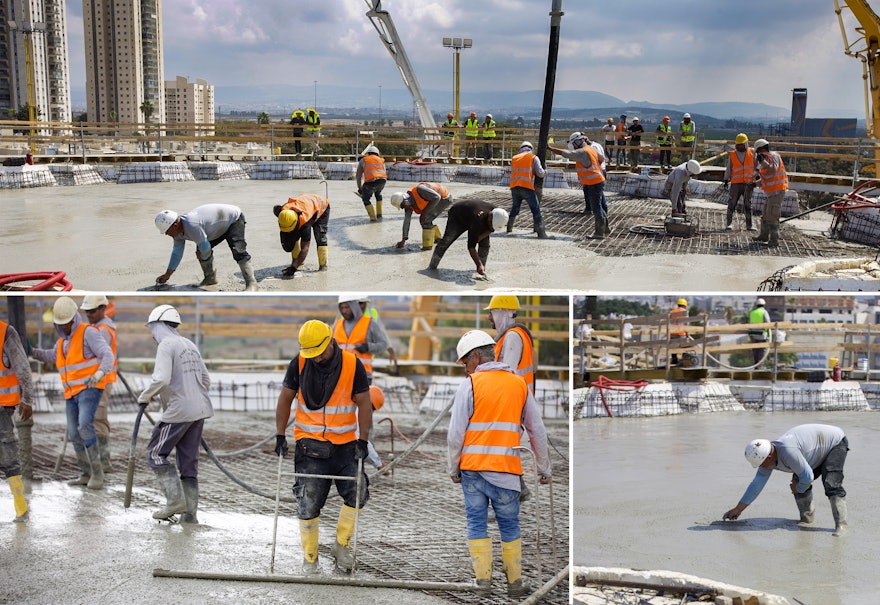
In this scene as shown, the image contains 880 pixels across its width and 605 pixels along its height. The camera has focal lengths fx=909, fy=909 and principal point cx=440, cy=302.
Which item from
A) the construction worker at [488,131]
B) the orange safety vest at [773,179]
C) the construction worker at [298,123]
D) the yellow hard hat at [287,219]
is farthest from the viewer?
the construction worker at [488,131]

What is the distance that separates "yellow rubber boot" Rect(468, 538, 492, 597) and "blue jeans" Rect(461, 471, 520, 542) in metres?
0.03

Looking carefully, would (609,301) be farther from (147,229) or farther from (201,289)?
(147,229)

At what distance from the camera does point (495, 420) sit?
171 inches

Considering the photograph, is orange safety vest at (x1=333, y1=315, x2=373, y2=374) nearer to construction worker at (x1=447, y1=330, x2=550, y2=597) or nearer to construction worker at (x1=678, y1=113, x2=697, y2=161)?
construction worker at (x1=447, y1=330, x2=550, y2=597)

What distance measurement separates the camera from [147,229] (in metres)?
11.4

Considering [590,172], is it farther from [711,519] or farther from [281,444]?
[281,444]

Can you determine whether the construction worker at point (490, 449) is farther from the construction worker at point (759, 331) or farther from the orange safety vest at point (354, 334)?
the construction worker at point (759, 331)

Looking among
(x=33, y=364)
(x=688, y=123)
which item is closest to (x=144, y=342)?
(x=33, y=364)

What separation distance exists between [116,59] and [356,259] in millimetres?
123621

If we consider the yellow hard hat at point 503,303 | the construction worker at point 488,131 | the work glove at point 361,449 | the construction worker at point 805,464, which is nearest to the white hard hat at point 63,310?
the work glove at point 361,449

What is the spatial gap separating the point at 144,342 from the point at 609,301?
13485 millimetres

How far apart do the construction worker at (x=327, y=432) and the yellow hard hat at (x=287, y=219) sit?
3409 millimetres

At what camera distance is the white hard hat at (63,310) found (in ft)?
20.9

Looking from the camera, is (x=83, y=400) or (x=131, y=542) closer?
(x=131, y=542)
